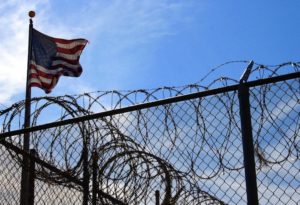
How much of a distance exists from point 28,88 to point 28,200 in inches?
224

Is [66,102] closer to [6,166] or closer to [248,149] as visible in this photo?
[6,166]

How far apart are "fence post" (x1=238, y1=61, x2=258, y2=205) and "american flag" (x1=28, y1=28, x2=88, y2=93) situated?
7525 millimetres

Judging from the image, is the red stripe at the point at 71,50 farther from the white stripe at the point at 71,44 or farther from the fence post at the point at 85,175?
the fence post at the point at 85,175

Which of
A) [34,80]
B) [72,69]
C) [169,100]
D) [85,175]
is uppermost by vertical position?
[72,69]

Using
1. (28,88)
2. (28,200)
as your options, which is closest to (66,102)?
(28,200)

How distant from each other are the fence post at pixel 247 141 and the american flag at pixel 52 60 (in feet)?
24.7

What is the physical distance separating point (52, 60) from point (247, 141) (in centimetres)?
815

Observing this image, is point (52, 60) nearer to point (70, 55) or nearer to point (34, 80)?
point (70, 55)

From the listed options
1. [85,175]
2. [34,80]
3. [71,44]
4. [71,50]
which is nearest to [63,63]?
[71,50]

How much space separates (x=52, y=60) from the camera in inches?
457

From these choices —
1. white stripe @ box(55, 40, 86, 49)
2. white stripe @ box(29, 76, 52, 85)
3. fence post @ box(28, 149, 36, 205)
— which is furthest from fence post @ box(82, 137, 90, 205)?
white stripe @ box(55, 40, 86, 49)

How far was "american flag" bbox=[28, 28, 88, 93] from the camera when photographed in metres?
11.3

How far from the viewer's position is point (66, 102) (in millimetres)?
6121

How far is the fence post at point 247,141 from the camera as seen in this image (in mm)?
3867
